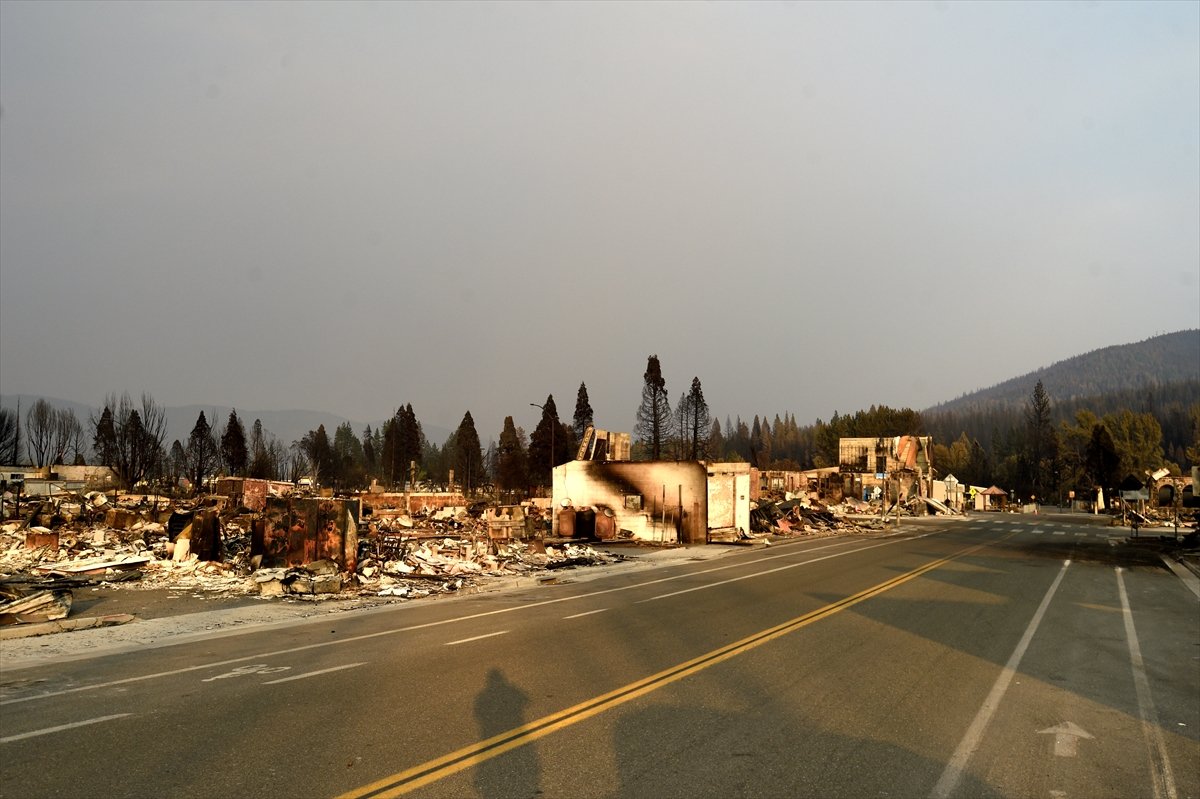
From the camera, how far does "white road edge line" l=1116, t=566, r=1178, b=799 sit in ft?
19.9

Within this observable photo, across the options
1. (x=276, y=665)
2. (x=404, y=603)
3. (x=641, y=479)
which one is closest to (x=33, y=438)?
(x=641, y=479)

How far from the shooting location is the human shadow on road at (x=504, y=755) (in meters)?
5.58

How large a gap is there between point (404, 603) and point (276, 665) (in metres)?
6.79

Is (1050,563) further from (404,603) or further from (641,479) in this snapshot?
→ (404,603)

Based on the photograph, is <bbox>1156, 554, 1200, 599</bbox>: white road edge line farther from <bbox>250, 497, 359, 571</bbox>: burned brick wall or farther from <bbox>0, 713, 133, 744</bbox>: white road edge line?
<bbox>0, 713, 133, 744</bbox>: white road edge line

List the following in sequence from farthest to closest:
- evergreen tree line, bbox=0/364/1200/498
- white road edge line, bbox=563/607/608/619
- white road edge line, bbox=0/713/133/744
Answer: evergreen tree line, bbox=0/364/1200/498 < white road edge line, bbox=563/607/608/619 < white road edge line, bbox=0/713/133/744

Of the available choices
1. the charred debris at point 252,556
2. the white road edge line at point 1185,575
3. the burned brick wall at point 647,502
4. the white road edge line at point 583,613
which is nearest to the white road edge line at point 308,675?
the white road edge line at point 583,613

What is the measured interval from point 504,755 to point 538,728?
786 millimetres

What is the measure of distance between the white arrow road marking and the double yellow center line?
3.88m

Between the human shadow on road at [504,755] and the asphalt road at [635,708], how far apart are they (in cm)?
3

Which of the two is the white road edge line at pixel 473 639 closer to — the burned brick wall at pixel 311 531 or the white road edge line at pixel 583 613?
the white road edge line at pixel 583 613

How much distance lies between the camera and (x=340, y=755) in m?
6.25

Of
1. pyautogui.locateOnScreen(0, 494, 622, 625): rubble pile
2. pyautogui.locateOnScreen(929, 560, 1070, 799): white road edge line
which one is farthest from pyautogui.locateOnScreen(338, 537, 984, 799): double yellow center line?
pyautogui.locateOnScreen(0, 494, 622, 625): rubble pile

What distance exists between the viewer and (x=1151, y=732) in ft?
24.5
